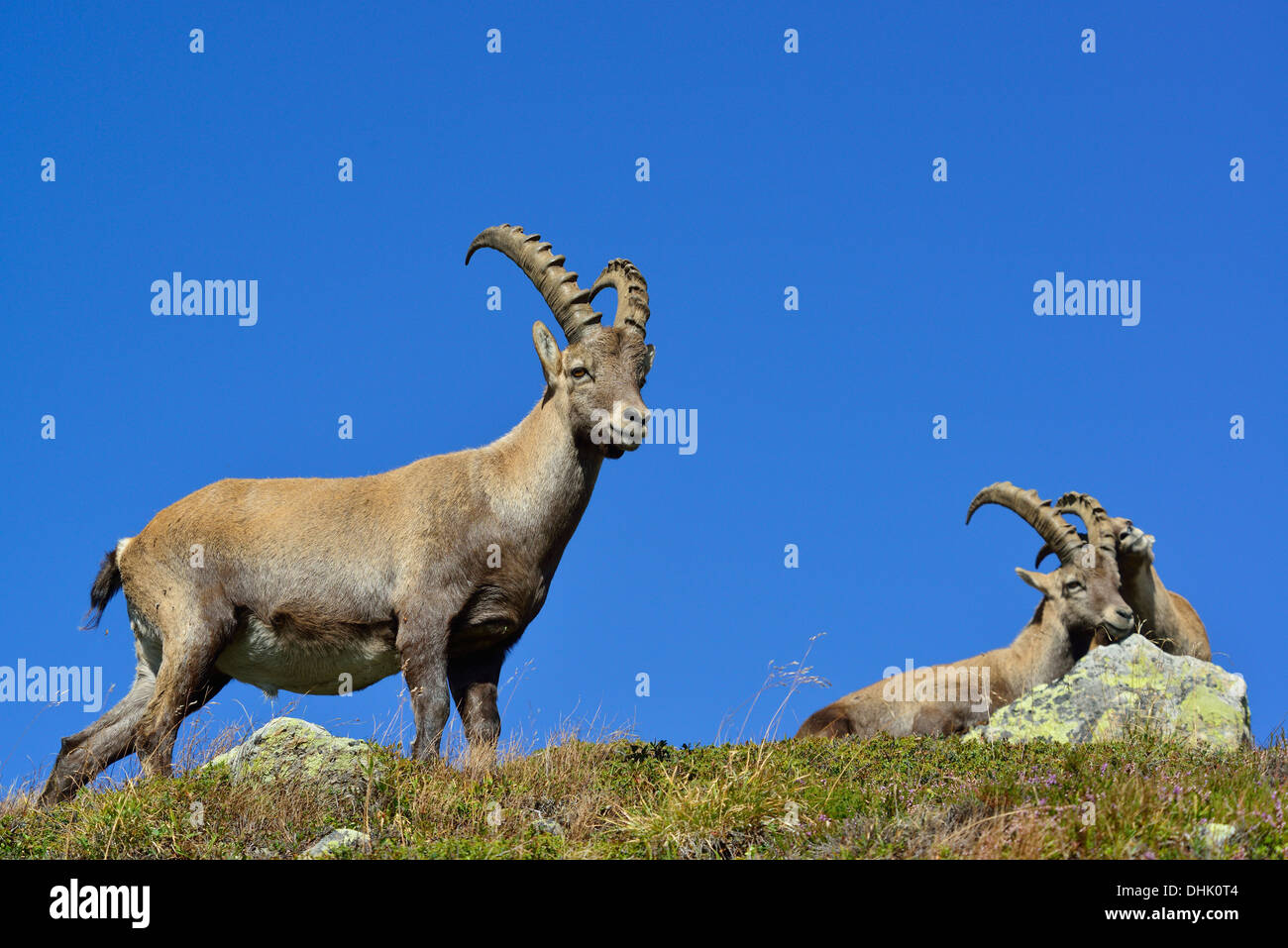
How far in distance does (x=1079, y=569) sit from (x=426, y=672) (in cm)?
1017

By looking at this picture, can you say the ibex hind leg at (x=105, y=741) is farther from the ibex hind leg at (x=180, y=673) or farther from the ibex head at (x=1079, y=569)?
the ibex head at (x=1079, y=569)

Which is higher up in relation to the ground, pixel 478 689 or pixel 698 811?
pixel 478 689

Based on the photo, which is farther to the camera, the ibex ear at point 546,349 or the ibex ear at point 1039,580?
the ibex ear at point 1039,580

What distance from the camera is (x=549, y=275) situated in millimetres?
12148

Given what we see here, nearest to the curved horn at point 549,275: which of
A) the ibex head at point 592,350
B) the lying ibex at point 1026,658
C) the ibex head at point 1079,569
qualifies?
the ibex head at point 592,350

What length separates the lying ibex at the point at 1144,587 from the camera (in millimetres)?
17969

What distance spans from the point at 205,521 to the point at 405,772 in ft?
12.9

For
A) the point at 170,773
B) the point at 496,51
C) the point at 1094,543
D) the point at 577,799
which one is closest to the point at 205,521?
the point at 170,773

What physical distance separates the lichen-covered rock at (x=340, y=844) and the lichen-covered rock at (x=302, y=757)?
72 centimetres

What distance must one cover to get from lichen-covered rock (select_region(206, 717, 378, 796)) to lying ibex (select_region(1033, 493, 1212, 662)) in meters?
11.6

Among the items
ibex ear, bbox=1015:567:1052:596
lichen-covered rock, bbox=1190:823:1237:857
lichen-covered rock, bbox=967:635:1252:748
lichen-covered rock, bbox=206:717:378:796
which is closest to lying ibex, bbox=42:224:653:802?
lichen-covered rock, bbox=206:717:378:796

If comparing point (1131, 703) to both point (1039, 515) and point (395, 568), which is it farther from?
point (395, 568)

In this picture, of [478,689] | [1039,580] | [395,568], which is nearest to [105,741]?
[395,568]
